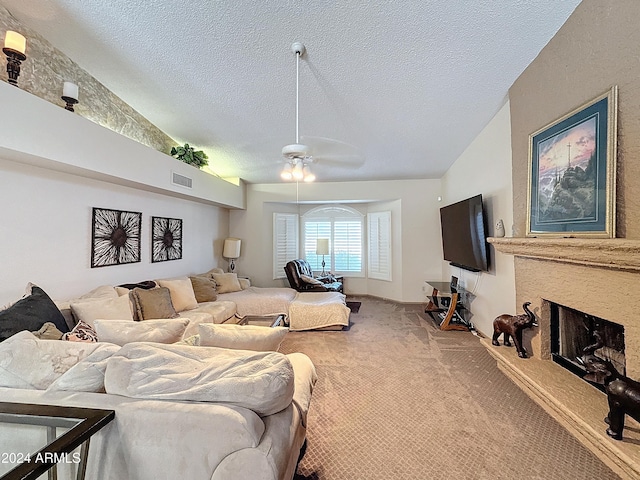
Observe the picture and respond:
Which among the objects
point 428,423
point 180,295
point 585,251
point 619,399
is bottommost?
point 428,423

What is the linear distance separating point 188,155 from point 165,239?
1368mm

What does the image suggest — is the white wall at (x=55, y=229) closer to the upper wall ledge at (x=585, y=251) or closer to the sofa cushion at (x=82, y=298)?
the sofa cushion at (x=82, y=298)

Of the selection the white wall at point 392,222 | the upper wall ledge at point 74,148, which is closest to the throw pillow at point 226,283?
the white wall at point 392,222

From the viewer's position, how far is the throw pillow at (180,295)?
374cm

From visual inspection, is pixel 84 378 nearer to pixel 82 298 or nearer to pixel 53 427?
pixel 53 427

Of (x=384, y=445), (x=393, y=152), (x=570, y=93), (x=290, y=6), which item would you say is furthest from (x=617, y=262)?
(x=393, y=152)

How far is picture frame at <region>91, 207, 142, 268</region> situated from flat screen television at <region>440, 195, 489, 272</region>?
14.8 feet

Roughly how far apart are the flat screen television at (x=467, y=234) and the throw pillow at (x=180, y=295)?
12.6 feet

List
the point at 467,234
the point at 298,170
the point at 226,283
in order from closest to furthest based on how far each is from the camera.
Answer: the point at 298,170 < the point at 467,234 < the point at 226,283

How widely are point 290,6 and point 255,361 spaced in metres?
2.48

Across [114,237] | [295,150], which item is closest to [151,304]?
[114,237]

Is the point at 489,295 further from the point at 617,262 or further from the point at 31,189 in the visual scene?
the point at 31,189

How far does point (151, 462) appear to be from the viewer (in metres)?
1.16

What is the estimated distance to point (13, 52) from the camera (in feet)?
7.17
